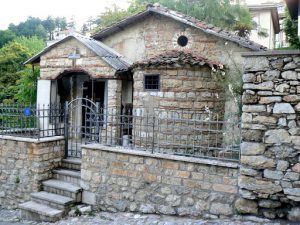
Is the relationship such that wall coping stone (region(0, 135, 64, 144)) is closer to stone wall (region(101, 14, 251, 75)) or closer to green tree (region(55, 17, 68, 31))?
stone wall (region(101, 14, 251, 75))

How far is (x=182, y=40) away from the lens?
11227mm

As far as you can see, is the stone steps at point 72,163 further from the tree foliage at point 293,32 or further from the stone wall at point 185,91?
the tree foliage at point 293,32

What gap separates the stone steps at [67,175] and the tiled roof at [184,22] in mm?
6035

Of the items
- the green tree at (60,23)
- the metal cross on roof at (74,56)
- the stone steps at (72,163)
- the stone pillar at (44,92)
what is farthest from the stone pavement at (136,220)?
the green tree at (60,23)

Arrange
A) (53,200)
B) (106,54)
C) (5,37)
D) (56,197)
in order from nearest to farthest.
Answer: (53,200) < (56,197) < (106,54) < (5,37)

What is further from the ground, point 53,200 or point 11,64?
point 11,64

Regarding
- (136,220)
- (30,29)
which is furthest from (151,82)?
(30,29)

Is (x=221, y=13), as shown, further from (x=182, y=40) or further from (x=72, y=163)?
(x=72, y=163)

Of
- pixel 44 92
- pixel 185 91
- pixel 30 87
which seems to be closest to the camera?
pixel 185 91

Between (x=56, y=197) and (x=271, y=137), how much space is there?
16.0 ft

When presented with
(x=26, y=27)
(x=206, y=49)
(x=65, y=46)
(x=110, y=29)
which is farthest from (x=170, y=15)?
(x=26, y=27)

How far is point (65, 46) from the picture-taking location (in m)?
11.3

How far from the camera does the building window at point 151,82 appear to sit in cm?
945

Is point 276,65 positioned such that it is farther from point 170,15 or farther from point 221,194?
point 170,15
